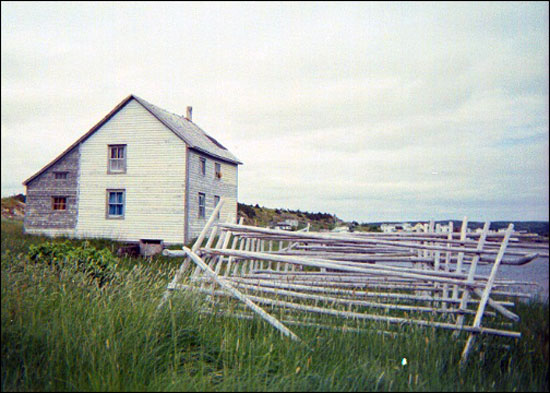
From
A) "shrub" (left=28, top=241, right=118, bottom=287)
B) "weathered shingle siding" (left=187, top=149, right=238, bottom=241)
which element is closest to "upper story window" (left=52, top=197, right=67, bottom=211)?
"weathered shingle siding" (left=187, top=149, right=238, bottom=241)

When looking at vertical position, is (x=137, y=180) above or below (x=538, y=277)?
above

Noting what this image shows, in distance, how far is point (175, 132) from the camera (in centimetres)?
1716

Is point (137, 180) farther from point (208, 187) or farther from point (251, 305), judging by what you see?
point (251, 305)

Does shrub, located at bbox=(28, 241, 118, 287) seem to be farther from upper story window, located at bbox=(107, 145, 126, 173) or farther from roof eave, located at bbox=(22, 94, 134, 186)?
roof eave, located at bbox=(22, 94, 134, 186)

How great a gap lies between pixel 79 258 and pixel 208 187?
1337 cm

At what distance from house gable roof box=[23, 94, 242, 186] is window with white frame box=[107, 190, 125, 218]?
3.04 metres

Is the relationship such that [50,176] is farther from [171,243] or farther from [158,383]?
[158,383]

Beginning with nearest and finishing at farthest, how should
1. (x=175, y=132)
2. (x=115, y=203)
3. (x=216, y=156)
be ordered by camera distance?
(x=175, y=132) < (x=115, y=203) < (x=216, y=156)

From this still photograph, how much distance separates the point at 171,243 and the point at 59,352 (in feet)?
46.5

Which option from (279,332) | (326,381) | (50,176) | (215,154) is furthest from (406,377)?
(50,176)

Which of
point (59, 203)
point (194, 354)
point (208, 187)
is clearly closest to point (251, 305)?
point (194, 354)

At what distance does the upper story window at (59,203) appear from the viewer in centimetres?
1853

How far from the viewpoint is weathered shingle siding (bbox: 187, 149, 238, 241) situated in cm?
1738

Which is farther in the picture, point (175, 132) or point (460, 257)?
Result: point (175, 132)
